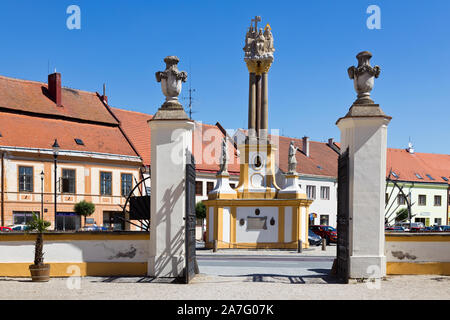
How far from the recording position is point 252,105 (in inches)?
1130

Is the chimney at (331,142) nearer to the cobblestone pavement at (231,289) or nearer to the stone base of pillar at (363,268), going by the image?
the cobblestone pavement at (231,289)

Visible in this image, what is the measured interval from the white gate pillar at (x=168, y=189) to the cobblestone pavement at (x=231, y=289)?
1.75 ft

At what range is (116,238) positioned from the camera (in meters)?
12.4

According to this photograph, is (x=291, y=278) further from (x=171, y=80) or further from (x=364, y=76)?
(x=171, y=80)

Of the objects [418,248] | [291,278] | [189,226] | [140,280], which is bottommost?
[291,278]

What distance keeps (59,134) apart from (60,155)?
1792 mm

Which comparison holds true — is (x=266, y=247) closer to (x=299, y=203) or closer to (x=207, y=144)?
(x=299, y=203)

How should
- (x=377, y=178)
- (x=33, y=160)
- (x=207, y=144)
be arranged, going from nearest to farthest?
(x=377, y=178) → (x=33, y=160) → (x=207, y=144)

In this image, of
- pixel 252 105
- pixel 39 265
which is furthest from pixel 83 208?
pixel 39 265

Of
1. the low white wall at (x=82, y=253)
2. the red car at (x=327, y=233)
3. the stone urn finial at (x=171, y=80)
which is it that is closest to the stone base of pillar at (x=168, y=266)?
the low white wall at (x=82, y=253)

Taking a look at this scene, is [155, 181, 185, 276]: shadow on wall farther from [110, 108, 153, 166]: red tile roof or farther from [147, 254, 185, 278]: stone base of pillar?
[110, 108, 153, 166]: red tile roof

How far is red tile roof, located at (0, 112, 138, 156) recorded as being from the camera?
3641 cm

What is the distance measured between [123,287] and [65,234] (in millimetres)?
2383

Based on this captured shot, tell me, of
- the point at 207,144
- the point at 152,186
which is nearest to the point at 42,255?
the point at 152,186
